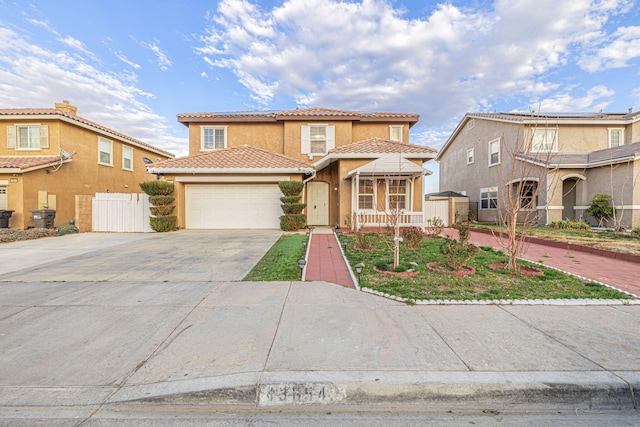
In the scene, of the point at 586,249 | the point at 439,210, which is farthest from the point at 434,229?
the point at 586,249

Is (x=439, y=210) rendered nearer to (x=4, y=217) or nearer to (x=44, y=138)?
(x=4, y=217)

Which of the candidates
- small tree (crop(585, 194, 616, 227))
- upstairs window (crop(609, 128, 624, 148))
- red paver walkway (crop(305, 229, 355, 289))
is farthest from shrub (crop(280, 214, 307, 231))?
upstairs window (crop(609, 128, 624, 148))

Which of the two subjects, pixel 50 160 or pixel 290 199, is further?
pixel 50 160

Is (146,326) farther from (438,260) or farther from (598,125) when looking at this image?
(598,125)

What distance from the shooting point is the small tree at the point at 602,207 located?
43.8ft

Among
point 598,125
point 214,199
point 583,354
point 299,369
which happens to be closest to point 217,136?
point 214,199

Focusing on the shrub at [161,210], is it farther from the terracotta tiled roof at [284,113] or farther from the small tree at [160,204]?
the terracotta tiled roof at [284,113]

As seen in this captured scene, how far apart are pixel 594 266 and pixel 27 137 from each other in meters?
23.8

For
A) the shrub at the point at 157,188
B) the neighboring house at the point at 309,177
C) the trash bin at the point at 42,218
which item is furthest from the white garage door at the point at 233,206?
the trash bin at the point at 42,218

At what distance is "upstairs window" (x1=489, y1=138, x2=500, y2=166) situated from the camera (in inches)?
693

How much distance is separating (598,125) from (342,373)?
909 inches

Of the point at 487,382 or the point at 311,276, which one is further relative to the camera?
the point at 311,276

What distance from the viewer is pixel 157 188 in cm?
1262

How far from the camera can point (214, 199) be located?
14.1 meters
